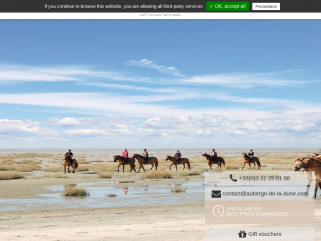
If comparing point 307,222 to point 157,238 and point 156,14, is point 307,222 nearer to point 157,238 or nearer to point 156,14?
point 157,238

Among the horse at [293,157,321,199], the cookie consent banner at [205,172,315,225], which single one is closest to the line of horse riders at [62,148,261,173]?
the cookie consent banner at [205,172,315,225]

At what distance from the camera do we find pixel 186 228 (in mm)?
9086

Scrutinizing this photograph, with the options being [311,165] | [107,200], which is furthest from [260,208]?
[107,200]

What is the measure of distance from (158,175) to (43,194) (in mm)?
9902

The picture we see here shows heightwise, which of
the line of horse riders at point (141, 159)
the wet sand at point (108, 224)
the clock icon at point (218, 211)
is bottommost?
the wet sand at point (108, 224)

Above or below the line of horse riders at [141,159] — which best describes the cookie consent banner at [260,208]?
below

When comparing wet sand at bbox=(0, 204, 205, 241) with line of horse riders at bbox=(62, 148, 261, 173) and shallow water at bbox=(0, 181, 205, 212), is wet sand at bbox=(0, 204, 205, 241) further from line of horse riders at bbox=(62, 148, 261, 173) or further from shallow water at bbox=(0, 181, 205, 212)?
line of horse riders at bbox=(62, 148, 261, 173)
